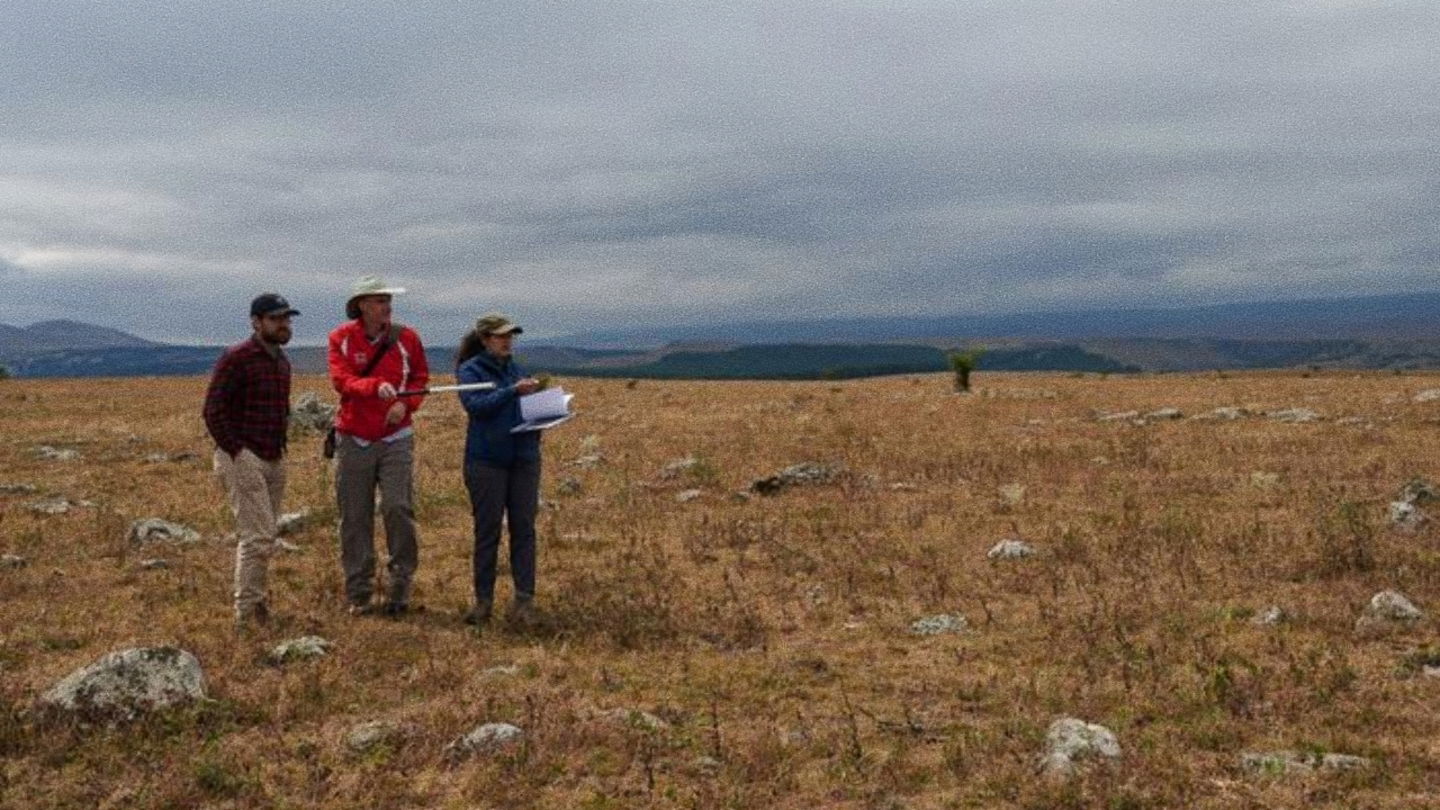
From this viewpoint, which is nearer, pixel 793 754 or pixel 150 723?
pixel 793 754

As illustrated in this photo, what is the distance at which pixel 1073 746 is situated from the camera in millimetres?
6820

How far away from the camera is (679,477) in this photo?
766 inches

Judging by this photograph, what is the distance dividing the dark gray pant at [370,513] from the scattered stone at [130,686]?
2774 millimetres

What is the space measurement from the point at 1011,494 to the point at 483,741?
10690 millimetres

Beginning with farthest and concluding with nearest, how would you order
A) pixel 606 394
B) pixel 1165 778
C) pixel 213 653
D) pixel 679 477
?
1. pixel 606 394
2. pixel 679 477
3. pixel 213 653
4. pixel 1165 778

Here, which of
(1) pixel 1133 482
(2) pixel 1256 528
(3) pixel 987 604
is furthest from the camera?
(1) pixel 1133 482

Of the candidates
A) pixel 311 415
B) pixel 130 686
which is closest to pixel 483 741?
pixel 130 686

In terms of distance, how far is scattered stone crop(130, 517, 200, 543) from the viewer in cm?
1419

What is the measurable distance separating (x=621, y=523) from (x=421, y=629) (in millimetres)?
5372

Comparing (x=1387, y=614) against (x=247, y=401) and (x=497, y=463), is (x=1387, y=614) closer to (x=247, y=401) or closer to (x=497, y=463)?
(x=497, y=463)

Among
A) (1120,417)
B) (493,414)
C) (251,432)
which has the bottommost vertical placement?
(1120,417)

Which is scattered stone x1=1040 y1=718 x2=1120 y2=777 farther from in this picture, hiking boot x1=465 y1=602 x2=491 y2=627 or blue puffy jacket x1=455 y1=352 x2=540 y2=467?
blue puffy jacket x1=455 y1=352 x2=540 y2=467

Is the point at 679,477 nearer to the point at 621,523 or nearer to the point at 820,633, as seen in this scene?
the point at 621,523

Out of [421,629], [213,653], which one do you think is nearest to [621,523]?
[421,629]
